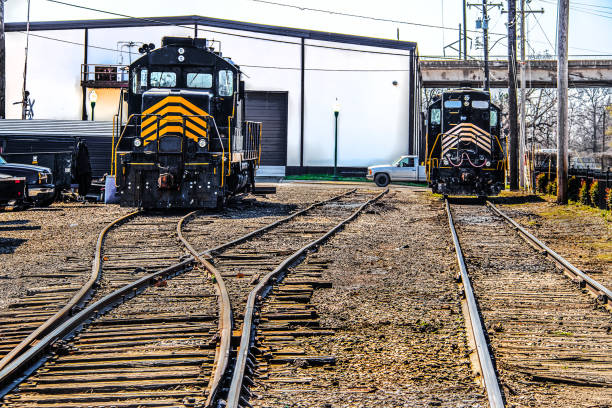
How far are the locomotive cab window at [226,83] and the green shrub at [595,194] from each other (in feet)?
33.0

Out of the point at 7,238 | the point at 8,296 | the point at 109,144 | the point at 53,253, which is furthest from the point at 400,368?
the point at 109,144

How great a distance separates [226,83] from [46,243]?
697cm

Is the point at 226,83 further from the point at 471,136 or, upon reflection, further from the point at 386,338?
the point at 386,338

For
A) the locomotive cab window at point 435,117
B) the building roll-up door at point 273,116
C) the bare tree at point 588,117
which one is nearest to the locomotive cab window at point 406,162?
the building roll-up door at point 273,116

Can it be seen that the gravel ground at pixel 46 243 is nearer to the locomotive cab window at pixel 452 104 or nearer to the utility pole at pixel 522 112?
the locomotive cab window at pixel 452 104

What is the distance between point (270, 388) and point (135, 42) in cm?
3976

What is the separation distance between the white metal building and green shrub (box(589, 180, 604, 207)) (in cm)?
2224

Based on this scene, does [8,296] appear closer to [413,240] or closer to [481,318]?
[481,318]

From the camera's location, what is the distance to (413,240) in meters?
12.6

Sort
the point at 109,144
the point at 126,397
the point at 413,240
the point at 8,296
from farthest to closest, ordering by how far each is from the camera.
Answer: the point at 109,144 → the point at 413,240 → the point at 8,296 → the point at 126,397

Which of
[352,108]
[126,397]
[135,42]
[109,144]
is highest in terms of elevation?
[135,42]

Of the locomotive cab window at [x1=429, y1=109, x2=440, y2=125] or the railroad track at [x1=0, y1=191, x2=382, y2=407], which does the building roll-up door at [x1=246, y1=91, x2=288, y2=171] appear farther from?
the railroad track at [x1=0, y1=191, x2=382, y2=407]

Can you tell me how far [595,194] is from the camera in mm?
19906

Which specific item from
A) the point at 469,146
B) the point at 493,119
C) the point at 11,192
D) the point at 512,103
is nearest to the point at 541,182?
the point at 512,103
